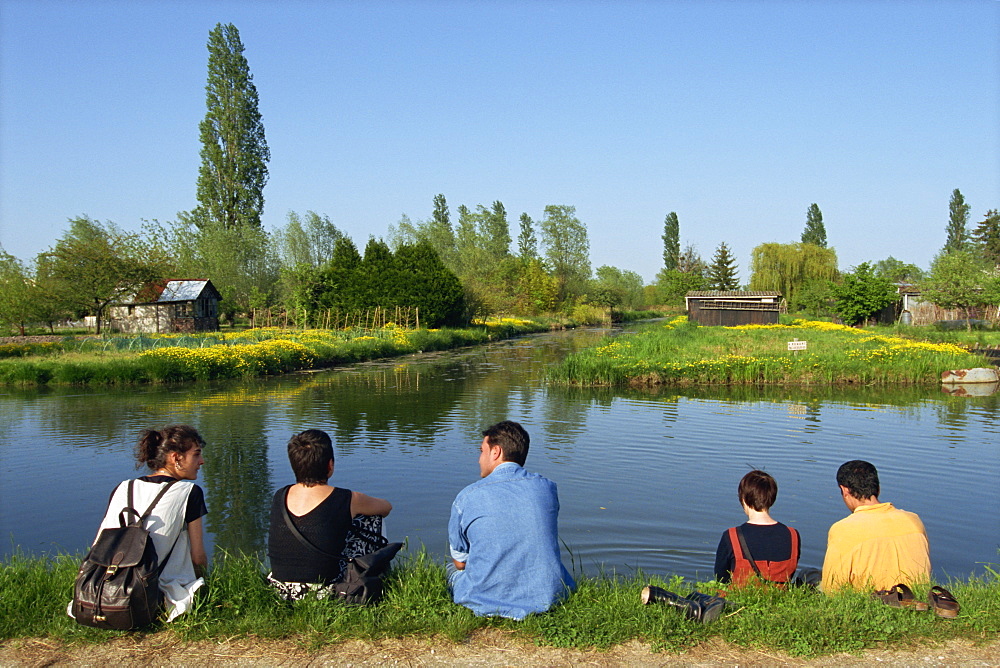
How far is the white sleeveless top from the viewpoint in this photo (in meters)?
3.97

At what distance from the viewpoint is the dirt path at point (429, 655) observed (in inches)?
148

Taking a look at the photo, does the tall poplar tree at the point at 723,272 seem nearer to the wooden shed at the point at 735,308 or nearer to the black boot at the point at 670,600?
the wooden shed at the point at 735,308

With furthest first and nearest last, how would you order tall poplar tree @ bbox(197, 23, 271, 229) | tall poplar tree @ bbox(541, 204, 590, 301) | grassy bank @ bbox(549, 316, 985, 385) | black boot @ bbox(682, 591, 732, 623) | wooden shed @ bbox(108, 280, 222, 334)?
tall poplar tree @ bbox(541, 204, 590, 301) < tall poplar tree @ bbox(197, 23, 271, 229) < wooden shed @ bbox(108, 280, 222, 334) < grassy bank @ bbox(549, 316, 985, 385) < black boot @ bbox(682, 591, 732, 623)

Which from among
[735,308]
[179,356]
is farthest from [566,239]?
[179,356]

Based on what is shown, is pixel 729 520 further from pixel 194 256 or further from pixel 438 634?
pixel 194 256

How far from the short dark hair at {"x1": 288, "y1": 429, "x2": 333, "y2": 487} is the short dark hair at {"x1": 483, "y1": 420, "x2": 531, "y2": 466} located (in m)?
0.93

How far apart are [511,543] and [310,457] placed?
1234mm

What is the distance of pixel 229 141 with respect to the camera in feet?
177

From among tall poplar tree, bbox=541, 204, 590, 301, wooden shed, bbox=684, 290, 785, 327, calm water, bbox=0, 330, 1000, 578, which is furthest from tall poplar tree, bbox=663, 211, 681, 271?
calm water, bbox=0, 330, 1000, 578

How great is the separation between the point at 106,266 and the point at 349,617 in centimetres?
3553

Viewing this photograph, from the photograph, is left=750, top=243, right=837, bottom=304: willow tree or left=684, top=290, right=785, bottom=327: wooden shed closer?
left=684, top=290, right=785, bottom=327: wooden shed

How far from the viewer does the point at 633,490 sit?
368 inches

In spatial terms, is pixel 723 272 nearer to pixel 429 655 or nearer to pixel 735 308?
pixel 735 308

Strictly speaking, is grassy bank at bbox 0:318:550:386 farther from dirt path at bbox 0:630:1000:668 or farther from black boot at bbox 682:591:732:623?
black boot at bbox 682:591:732:623
